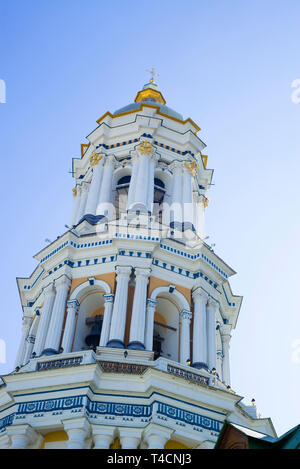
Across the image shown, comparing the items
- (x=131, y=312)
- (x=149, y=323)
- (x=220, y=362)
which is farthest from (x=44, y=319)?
(x=220, y=362)

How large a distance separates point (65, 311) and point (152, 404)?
4.64 m

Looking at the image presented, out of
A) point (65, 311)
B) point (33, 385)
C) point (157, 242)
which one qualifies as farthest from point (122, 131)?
A: point (33, 385)

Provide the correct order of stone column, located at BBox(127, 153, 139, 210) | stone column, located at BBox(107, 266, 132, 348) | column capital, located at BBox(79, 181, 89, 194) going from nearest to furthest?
1. stone column, located at BBox(107, 266, 132, 348)
2. stone column, located at BBox(127, 153, 139, 210)
3. column capital, located at BBox(79, 181, 89, 194)

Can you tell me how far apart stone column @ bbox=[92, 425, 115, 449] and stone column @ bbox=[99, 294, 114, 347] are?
2.82 meters

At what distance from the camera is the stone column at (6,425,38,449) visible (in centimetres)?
1764

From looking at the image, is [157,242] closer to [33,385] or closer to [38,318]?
[38,318]

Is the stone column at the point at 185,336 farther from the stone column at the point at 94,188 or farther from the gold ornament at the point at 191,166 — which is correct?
the gold ornament at the point at 191,166

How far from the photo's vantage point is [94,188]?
25.6 metres

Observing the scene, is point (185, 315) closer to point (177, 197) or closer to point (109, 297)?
point (109, 297)

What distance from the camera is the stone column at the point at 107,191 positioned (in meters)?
24.8

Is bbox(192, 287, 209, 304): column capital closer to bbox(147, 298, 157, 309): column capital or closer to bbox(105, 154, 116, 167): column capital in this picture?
bbox(147, 298, 157, 309): column capital

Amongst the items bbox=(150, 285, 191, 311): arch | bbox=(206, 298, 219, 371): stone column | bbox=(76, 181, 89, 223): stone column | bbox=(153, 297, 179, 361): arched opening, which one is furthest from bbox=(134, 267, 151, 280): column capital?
bbox=(76, 181, 89, 223): stone column

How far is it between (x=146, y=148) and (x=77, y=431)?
11.8 metres

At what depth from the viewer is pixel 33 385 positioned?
18.6m
